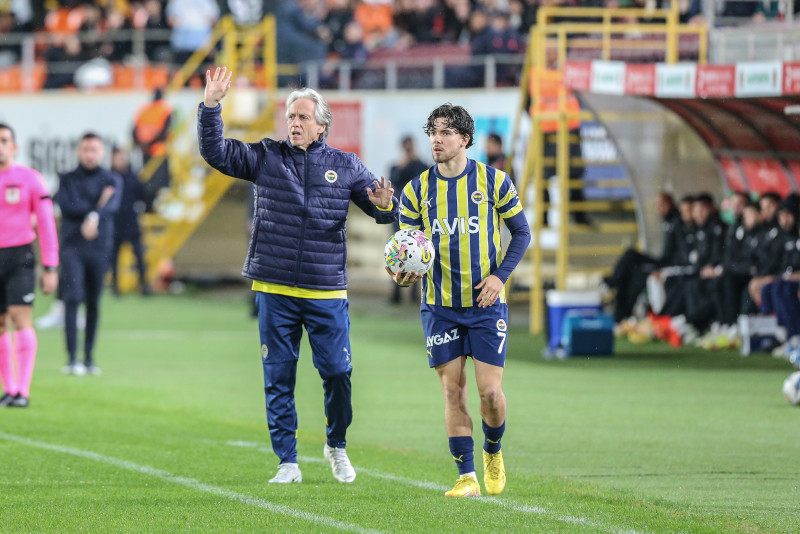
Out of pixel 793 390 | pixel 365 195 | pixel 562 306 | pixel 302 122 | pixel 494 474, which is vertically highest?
pixel 302 122

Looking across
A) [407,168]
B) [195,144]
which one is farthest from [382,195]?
[195,144]

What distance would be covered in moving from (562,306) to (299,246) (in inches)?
334

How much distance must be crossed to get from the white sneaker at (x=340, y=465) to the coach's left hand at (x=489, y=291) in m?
1.30

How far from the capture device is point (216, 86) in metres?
7.46

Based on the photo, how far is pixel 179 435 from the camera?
1007cm

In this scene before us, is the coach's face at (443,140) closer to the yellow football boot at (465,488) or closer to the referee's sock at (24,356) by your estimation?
the yellow football boot at (465,488)

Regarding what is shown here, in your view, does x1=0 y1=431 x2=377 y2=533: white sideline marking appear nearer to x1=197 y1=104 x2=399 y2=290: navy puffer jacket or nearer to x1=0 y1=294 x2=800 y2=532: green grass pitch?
x1=0 y1=294 x2=800 y2=532: green grass pitch

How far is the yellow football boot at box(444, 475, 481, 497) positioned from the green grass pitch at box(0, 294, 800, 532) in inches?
3.5

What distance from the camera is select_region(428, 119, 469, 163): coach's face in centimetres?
741

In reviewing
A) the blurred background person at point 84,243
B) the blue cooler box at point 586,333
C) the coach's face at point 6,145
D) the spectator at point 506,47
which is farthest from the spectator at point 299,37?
the coach's face at point 6,145

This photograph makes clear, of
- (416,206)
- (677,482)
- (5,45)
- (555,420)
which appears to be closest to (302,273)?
(416,206)

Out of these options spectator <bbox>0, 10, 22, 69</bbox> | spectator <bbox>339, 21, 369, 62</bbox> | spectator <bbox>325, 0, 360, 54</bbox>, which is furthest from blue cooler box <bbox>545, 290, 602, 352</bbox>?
spectator <bbox>0, 10, 22, 69</bbox>

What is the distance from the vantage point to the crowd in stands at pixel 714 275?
619 inches

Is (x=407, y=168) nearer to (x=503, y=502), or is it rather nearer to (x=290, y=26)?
(x=290, y=26)
